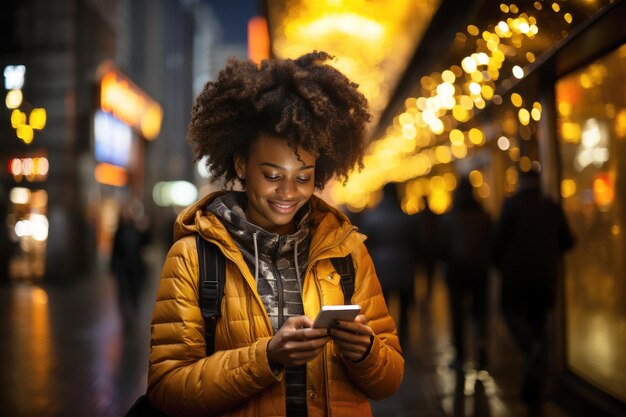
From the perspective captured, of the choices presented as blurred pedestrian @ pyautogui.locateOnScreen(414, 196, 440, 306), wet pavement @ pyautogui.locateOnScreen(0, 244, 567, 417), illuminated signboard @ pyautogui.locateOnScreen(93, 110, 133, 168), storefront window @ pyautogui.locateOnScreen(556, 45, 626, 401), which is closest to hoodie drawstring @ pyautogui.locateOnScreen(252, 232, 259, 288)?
wet pavement @ pyautogui.locateOnScreen(0, 244, 567, 417)

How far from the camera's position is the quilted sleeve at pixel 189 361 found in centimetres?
205

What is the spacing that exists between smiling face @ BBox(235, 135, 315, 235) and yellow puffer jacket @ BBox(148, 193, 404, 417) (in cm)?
18

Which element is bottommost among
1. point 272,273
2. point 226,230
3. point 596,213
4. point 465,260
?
point 465,260

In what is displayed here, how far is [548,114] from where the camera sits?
6461mm

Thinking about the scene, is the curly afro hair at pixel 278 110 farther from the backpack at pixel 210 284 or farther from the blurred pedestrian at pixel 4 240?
the blurred pedestrian at pixel 4 240

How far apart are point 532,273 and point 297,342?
3.97m

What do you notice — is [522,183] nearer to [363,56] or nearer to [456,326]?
[456,326]

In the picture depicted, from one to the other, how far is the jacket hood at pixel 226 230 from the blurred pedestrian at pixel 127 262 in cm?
742

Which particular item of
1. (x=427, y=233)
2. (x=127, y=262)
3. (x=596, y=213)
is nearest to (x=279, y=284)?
(x=596, y=213)

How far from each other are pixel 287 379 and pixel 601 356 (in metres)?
4.21

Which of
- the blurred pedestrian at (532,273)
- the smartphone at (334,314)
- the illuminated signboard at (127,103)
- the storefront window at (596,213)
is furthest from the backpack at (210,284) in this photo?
the illuminated signboard at (127,103)

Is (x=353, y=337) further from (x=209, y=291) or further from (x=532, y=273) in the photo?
(x=532, y=273)

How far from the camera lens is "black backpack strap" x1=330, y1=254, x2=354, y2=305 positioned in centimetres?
233

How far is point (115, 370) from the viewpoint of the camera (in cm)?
686
